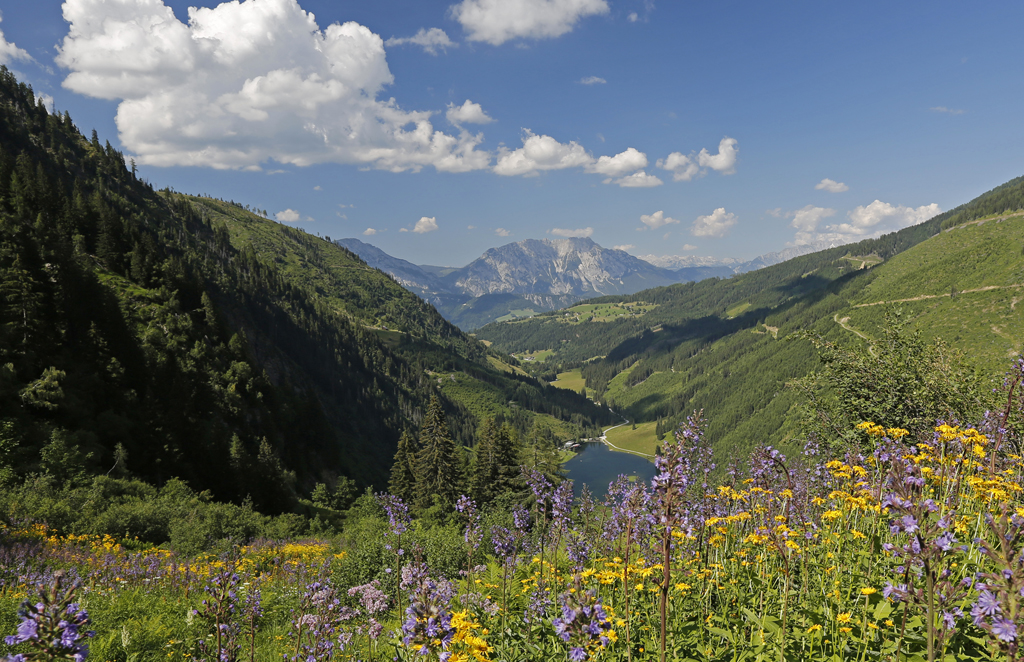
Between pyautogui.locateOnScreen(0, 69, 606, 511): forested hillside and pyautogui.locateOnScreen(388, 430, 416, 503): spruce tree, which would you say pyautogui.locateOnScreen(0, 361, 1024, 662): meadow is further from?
pyautogui.locateOnScreen(388, 430, 416, 503): spruce tree

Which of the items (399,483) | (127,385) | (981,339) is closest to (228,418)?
(127,385)

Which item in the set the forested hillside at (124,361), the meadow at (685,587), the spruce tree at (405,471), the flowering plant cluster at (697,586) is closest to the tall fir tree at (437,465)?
the spruce tree at (405,471)

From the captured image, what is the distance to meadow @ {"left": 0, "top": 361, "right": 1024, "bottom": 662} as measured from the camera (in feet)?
13.2

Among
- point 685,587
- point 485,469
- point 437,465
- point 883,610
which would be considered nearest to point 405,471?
point 437,465

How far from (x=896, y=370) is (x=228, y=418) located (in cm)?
7828

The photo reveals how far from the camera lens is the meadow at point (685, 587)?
4.03m

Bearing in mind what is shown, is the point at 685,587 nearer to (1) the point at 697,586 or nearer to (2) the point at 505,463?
(1) the point at 697,586

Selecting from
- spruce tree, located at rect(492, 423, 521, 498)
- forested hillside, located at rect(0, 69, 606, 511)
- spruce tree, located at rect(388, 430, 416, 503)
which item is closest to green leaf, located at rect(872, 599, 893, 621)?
forested hillside, located at rect(0, 69, 606, 511)

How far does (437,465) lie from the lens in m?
61.0

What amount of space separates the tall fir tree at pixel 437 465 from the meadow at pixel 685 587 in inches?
1883

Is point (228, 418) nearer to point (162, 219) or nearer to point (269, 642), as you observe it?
point (269, 642)

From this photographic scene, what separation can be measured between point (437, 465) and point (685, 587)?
191ft

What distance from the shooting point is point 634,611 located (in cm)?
682

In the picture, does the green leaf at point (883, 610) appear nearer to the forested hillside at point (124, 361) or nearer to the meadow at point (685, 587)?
the meadow at point (685, 587)
